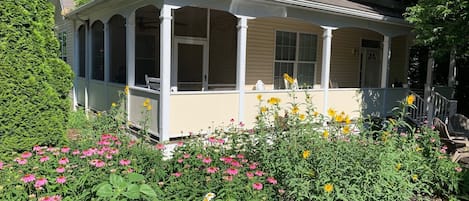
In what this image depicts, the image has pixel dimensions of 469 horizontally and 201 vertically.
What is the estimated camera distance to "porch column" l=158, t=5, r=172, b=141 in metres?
6.64

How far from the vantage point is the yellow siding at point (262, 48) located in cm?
1055

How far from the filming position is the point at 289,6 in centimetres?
842

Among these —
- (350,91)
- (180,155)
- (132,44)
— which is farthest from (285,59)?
(180,155)

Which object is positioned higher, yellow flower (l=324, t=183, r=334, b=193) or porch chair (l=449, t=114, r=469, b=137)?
yellow flower (l=324, t=183, r=334, b=193)

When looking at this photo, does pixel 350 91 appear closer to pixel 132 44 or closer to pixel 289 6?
pixel 289 6

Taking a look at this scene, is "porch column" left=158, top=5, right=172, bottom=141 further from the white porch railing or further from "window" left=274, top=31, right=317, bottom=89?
the white porch railing

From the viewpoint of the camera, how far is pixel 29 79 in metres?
5.48

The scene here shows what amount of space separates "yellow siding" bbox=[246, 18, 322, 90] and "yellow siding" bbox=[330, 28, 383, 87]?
2324mm

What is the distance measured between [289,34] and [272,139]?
767cm

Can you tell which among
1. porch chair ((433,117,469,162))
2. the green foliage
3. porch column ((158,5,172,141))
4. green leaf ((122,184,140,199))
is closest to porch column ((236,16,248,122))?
porch column ((158,5,172,141))

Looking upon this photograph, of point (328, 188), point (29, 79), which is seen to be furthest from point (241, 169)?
point (29, 79)

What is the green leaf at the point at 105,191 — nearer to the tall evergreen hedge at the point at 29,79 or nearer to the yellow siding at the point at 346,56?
the tall evergreen hedge at the point at 29,79

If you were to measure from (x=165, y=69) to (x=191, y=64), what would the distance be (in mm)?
3528

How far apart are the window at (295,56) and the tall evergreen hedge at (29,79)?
6.75 m
